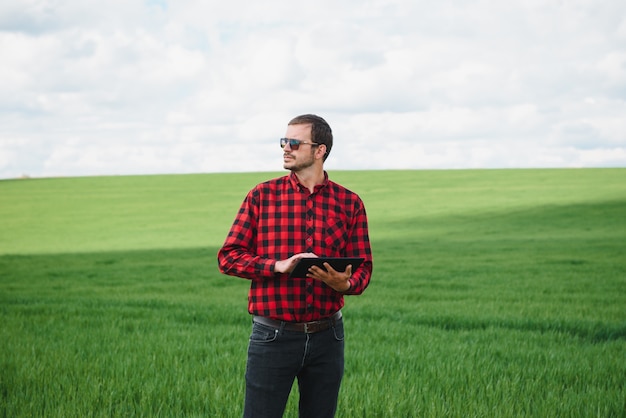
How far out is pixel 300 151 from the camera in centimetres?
374

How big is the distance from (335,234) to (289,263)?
0.45 metres

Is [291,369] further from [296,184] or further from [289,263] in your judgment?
[296,184]

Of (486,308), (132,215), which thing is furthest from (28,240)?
(486,308)

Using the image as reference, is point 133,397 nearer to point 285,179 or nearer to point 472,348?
point 285,179

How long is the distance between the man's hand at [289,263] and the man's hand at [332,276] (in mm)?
71

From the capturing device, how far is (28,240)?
3534 centimetres

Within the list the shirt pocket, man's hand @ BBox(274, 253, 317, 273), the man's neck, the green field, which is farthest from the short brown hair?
the green field

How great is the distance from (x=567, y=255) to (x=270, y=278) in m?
20.2

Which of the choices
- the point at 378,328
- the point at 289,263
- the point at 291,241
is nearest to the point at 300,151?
the point at 291,241

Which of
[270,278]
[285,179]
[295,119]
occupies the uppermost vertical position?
[295,119]

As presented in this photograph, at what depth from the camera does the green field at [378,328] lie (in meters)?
5.94

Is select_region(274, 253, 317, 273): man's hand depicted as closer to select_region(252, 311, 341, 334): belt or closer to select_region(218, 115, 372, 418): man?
select_region(218, 115, 372, 418): man

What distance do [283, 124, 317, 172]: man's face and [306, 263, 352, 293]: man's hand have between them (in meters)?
0.62

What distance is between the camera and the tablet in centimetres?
339
